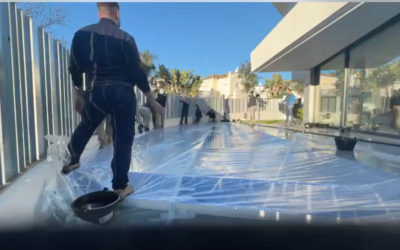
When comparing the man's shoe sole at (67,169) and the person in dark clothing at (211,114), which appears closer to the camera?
the man's shoe sole at (67,169)

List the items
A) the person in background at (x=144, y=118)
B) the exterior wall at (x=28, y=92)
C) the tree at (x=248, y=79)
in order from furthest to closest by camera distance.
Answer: the tree at (x=248, y=79), the person in background at (x=144, y=118), the exterior wall at (x=28, y=92)

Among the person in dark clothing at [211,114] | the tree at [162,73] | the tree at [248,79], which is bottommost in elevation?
the person in dark clothing at [211,114]

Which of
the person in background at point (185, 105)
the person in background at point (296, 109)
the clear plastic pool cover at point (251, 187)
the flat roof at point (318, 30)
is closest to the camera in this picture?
the clear plastic pool cover at point (251, 187)

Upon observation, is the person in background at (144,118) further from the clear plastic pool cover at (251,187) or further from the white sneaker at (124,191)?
the white sneaker at (124,191)

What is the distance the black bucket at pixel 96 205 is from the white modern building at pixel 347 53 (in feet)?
12.8

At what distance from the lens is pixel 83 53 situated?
151cm

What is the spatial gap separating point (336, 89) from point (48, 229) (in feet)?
Answer: 22.0

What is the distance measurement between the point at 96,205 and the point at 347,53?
20.4ft

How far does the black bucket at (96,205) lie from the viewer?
1314mm

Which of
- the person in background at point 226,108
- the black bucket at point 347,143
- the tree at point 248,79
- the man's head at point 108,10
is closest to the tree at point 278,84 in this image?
the tree at point 248,79

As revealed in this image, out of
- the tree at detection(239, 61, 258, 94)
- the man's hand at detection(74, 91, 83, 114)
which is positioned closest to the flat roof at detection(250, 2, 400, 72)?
the tree at detection(239, 61, 258, 94)

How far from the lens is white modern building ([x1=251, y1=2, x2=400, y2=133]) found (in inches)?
144

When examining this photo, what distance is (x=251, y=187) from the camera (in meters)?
1.76

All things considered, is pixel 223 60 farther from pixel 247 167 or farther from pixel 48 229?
pixel 48 229
